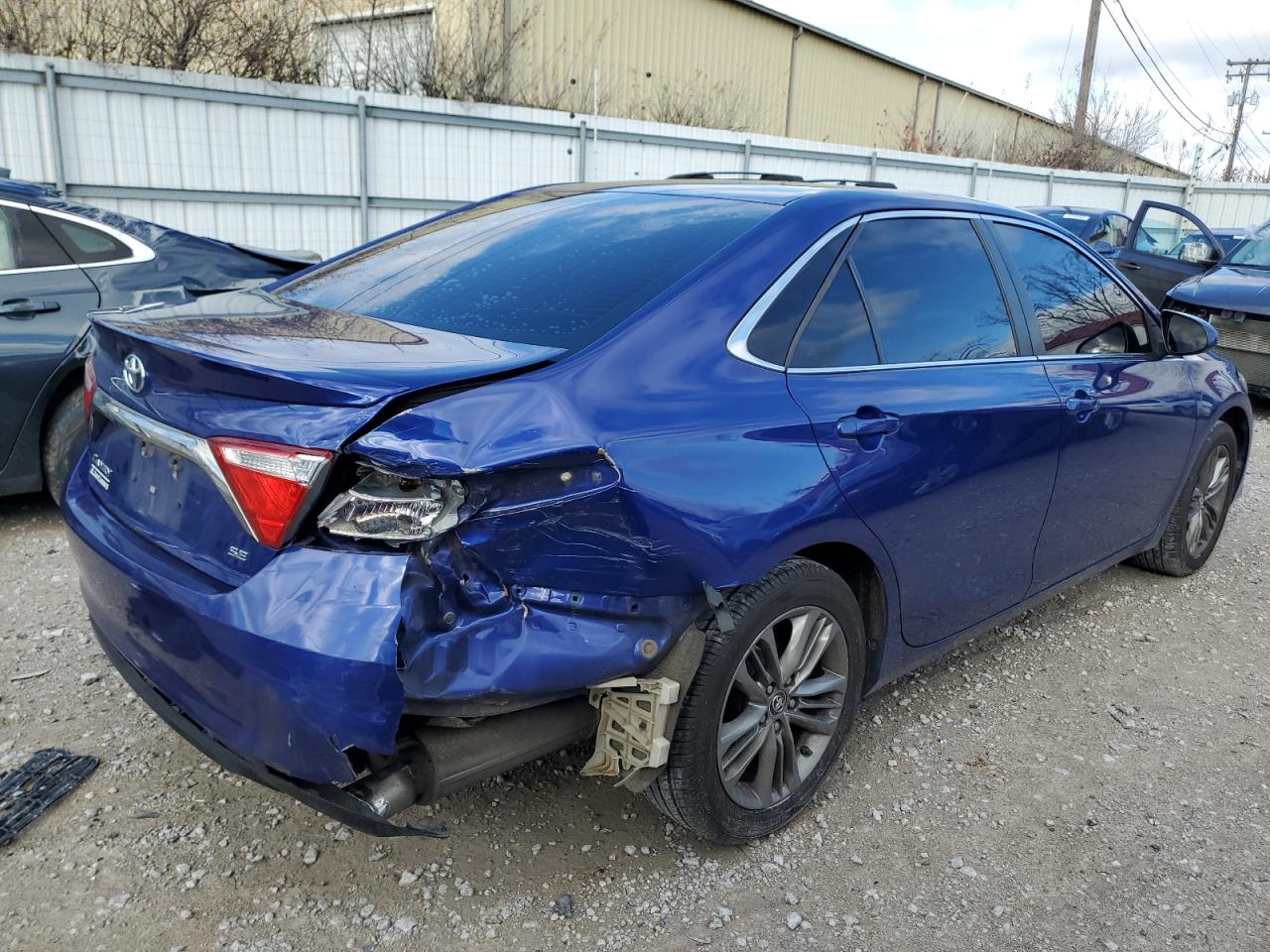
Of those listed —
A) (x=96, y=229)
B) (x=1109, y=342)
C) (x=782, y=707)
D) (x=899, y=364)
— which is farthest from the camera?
(x=96, y=229)

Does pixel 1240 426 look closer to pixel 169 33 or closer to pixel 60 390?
pixel 60 390

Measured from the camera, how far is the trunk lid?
205 centimetres

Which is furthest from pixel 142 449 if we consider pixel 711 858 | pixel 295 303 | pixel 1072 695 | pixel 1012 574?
pixel 1072 695

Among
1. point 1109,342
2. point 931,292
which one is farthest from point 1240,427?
point 931,292

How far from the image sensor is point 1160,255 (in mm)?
11258

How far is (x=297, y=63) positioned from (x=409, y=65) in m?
2.21

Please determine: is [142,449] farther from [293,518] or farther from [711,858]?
[711,858]

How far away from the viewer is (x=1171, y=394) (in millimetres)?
4168

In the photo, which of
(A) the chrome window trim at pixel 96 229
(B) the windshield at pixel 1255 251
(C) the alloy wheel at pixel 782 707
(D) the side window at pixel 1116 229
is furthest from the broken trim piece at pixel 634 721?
(D) the side window at pixel 1116 229

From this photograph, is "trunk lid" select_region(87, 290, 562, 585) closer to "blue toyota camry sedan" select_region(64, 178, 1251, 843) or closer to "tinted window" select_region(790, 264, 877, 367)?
"blue toyota camry sedan" select_region(64, 178, 1251, 843)

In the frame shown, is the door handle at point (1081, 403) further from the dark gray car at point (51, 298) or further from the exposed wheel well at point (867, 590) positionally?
the dark gray car at point (51, 298)

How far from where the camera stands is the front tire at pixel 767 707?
96.1 inches

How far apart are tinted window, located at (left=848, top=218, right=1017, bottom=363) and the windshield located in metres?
7.95

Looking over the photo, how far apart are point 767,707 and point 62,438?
12.3 feet
